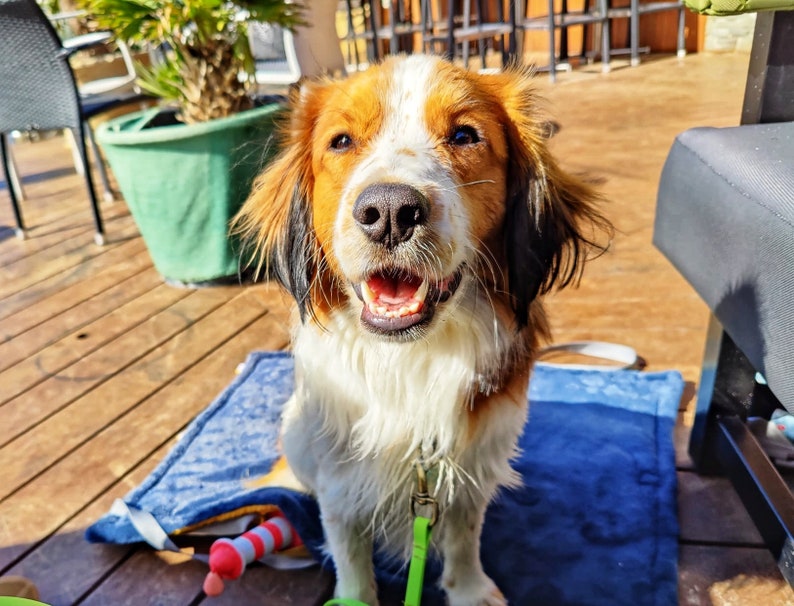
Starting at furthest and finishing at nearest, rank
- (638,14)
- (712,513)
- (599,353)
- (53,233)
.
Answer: (638,14) < (53,233) < (599,353) < (712,513)

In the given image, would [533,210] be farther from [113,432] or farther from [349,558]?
[113,432]

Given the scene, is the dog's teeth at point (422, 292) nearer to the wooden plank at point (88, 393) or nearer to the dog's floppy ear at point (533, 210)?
the dog's floppy ear at point (533, 210)

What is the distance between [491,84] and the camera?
5.24 ft

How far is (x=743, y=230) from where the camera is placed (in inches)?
54.3

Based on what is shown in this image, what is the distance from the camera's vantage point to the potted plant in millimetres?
3043

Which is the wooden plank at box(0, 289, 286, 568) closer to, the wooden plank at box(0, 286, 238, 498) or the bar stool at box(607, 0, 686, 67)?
the wooden plank at box(0, 286, 238, 498)

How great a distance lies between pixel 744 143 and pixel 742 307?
39cm

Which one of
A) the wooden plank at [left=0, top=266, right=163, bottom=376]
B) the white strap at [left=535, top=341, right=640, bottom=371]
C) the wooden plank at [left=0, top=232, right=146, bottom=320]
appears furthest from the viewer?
the wooden plank at [left=0, top=232, right=146, bottom=320]

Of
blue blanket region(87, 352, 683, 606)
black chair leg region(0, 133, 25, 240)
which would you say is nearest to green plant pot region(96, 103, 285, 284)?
blue blanket region(87, 352, 683, 606)

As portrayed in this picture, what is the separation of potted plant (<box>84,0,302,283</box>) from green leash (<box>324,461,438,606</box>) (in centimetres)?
189

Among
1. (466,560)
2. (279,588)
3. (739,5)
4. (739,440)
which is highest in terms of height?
(739,5)

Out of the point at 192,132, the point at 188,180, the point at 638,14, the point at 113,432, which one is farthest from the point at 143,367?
the point at 638,14

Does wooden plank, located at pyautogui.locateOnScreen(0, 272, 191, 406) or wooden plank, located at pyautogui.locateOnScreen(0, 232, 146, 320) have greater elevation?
wooden plank, located at pyautogui.locateOnScreen(0, 232, 146, 320)

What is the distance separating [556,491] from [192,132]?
2.25 m
